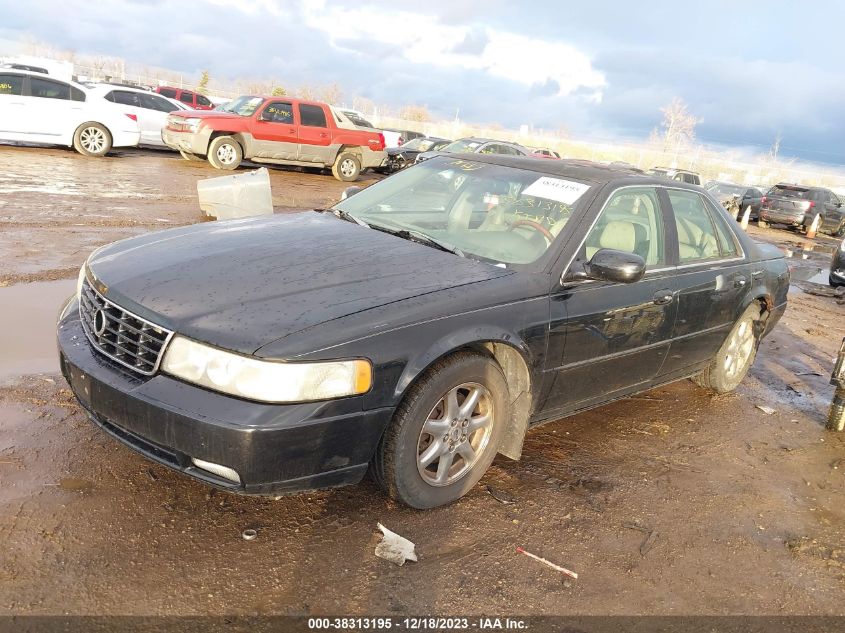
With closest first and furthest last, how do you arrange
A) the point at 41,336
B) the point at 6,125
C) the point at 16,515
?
the point at 16,515, the point at 41,336, the point at 6,125

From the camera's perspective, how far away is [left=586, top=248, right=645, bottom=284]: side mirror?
3.31m

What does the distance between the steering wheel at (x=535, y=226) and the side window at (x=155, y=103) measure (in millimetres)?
16263

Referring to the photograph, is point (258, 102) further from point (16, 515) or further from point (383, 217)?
point (16, 515)

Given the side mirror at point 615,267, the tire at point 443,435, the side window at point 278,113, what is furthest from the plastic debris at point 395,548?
the side window at point 278,113

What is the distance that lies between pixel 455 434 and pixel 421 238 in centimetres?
116

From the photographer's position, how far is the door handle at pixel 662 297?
3904 mm

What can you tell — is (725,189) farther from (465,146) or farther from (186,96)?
(186,96)

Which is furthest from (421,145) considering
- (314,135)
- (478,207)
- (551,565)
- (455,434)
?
(551,565)

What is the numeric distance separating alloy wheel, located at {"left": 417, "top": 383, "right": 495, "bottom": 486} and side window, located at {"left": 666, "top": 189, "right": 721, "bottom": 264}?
6.01 feet

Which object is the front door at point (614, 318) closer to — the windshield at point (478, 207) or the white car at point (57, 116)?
the windshield at point (478, 207)

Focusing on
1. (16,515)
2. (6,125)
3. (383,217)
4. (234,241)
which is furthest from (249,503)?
(6,125)

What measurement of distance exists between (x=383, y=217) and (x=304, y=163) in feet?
44.4

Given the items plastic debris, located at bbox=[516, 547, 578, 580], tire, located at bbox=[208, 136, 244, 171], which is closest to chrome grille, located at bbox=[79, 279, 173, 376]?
plastic debris, located at bbox=[516, 547, 578, 580]

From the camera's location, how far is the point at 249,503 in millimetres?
3029
